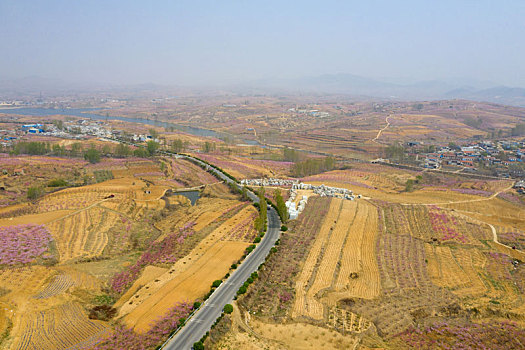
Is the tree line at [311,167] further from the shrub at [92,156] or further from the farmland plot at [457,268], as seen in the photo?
the shrub at [92,156]

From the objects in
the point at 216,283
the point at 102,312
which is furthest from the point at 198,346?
the point at 102,312

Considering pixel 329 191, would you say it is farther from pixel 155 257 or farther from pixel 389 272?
pixel 155 257

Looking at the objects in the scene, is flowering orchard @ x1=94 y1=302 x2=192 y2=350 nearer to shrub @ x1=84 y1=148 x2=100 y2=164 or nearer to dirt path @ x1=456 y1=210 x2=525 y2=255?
dirt path @ x1=456 y1=210 x2=525 y2=255

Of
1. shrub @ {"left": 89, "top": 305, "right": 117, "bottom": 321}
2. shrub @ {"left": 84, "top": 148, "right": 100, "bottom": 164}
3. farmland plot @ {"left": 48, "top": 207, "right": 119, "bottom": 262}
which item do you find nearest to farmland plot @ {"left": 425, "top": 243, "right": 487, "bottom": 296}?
shrub @ {"left": 89, "top": 305, "right": 117, "bottom": 321}

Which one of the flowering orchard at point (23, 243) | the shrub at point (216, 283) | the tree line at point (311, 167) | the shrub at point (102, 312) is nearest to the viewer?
the shrub at point (102, 312)

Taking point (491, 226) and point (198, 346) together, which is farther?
point (491, 226)

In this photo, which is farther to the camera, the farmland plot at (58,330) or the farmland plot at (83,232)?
the farmland plot at (83,232)

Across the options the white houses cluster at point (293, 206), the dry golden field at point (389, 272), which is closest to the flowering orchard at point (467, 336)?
the dry golden field at point (389, 272)
